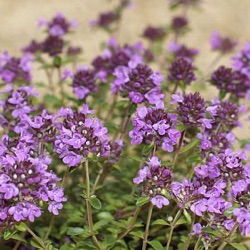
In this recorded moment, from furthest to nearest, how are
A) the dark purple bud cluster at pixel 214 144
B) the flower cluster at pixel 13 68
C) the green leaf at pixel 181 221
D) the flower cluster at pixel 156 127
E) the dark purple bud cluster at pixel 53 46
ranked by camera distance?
the dark purple bud cluster at pixel 53 46
the flower cluster at pixel 13 68
the dark purple bud cluster at pixel 214 144
the green leaf at pixel 181 221
the flower cluster at pixel 156 127

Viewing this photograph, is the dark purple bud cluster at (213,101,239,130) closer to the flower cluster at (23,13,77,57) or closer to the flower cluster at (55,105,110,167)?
the flower cluster at (55,105,110,167)

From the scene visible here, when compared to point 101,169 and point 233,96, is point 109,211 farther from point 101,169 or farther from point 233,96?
point 233,96

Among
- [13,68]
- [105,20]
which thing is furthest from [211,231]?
[105,20]

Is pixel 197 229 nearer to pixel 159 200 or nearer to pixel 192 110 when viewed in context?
pixel 159 200

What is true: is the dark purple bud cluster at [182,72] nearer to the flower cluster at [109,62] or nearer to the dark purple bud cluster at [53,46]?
the flower cluster at [109,62]

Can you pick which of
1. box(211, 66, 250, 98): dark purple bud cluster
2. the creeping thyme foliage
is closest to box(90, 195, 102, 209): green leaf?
the creeping thyme foliage

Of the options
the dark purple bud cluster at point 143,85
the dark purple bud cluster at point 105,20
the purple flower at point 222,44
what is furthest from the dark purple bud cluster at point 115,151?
the dark purple bud cluster at point 105,20

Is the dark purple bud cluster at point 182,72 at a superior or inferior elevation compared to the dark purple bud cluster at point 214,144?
superior

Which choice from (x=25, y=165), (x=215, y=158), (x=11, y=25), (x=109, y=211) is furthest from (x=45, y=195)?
(x=11, y=25)
